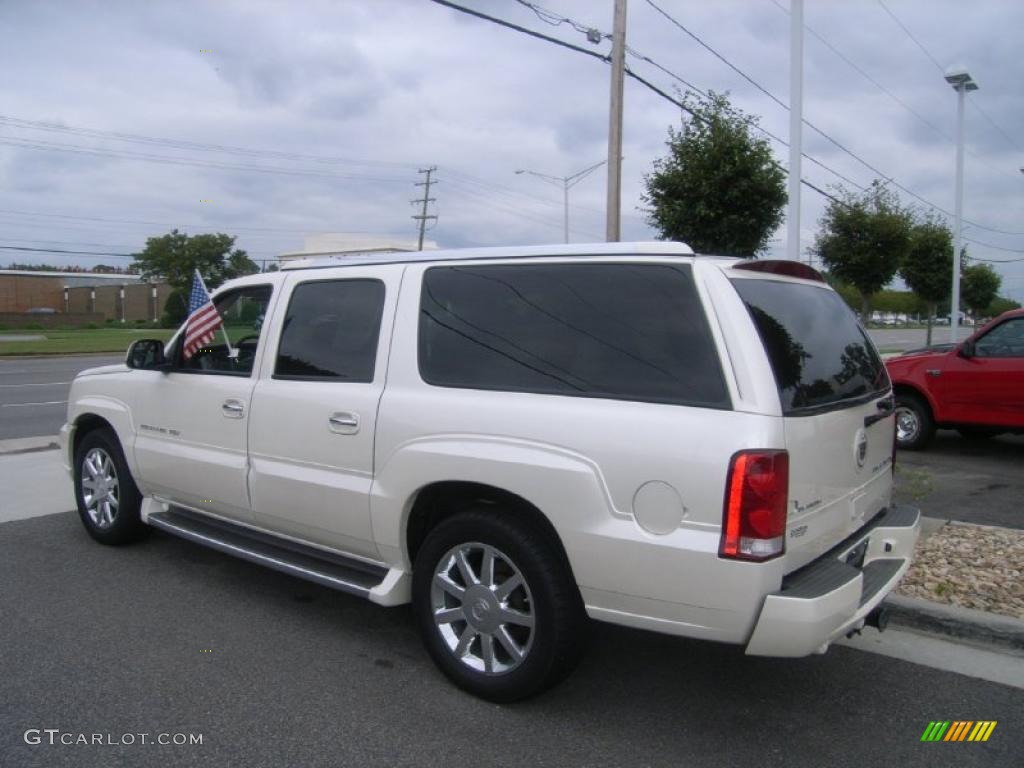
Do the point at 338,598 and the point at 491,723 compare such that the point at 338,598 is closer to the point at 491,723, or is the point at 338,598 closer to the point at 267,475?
the point at 267,475

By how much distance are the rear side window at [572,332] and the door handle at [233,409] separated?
1.25 m

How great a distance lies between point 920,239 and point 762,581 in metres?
22.8

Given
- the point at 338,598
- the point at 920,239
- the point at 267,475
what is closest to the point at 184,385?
the point at 267,475

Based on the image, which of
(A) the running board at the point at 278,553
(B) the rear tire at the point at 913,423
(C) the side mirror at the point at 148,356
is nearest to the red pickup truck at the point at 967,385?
(B) the rear tire at the point at 913,423

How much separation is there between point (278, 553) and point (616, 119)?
970cm

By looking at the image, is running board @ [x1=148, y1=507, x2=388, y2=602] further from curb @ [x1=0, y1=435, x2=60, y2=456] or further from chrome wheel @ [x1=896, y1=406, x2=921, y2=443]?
chrome wheel @ [x1=896, y1=406, x2=921, y2=443]

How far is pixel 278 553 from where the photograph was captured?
4301 millimetres

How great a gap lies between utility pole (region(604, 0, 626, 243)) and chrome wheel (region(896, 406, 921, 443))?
490 cm

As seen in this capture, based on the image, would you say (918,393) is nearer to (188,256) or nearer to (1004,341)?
(1004,341)

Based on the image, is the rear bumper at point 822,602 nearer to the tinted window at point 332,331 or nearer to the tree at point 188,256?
the tinted window at point 332,331

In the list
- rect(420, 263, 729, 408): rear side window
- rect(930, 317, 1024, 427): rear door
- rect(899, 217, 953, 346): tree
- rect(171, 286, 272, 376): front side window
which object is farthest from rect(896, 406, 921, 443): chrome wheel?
rect(899, 217, 953, 346): tree

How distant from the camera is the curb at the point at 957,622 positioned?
13.5ft

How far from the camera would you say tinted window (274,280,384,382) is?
13.3 ft

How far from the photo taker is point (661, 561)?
294 centimetres
